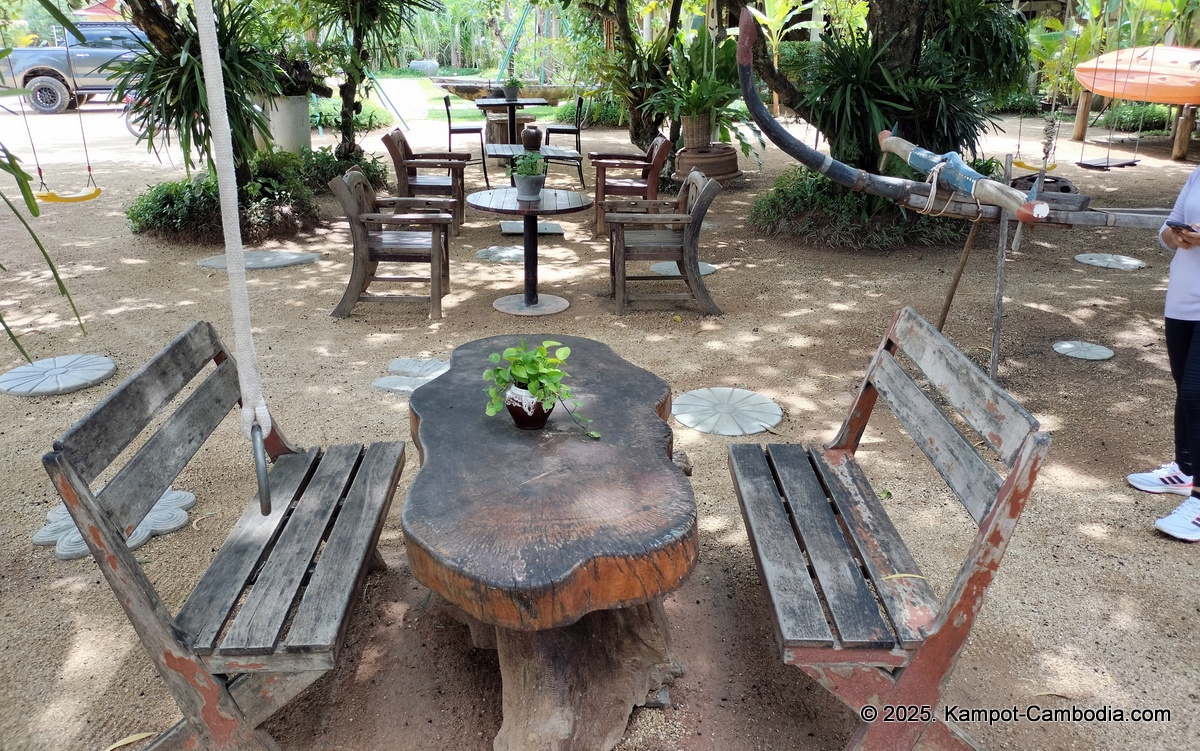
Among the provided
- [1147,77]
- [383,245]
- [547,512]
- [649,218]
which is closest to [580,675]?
[547,512]

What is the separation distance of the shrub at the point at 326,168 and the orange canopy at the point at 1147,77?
21.7ft

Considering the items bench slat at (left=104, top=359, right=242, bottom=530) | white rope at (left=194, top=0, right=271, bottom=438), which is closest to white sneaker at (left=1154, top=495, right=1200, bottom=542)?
white rope at (left=194, top=0, right=271, bottom=438)

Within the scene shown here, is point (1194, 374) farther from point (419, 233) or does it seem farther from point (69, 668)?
point (419, 233)

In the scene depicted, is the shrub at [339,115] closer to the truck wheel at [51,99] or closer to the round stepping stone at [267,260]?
the truck wheel at [51,99]

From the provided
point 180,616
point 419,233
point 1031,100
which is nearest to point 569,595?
point 180,616

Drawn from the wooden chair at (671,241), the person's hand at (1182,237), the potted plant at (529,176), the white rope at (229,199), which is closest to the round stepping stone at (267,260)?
the potted plant at (529,176)

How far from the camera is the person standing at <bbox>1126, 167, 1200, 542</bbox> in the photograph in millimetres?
2725

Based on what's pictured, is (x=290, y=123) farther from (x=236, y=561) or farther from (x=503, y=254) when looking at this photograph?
(x=236, y=561)

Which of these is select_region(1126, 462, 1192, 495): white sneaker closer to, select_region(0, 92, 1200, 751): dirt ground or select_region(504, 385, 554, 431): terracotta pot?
select_region(0, 92, 1200, 751): dirt ground

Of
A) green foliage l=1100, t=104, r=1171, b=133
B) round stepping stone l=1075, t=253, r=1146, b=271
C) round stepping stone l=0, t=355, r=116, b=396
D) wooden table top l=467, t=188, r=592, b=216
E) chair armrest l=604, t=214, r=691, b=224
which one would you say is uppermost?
green foliage l=1100, t=104, r=1171, b=133

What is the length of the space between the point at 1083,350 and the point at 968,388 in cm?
331

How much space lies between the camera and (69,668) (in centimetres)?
228

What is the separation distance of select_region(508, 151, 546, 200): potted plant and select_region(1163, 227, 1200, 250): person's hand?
3531mm

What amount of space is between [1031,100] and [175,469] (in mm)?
16806
